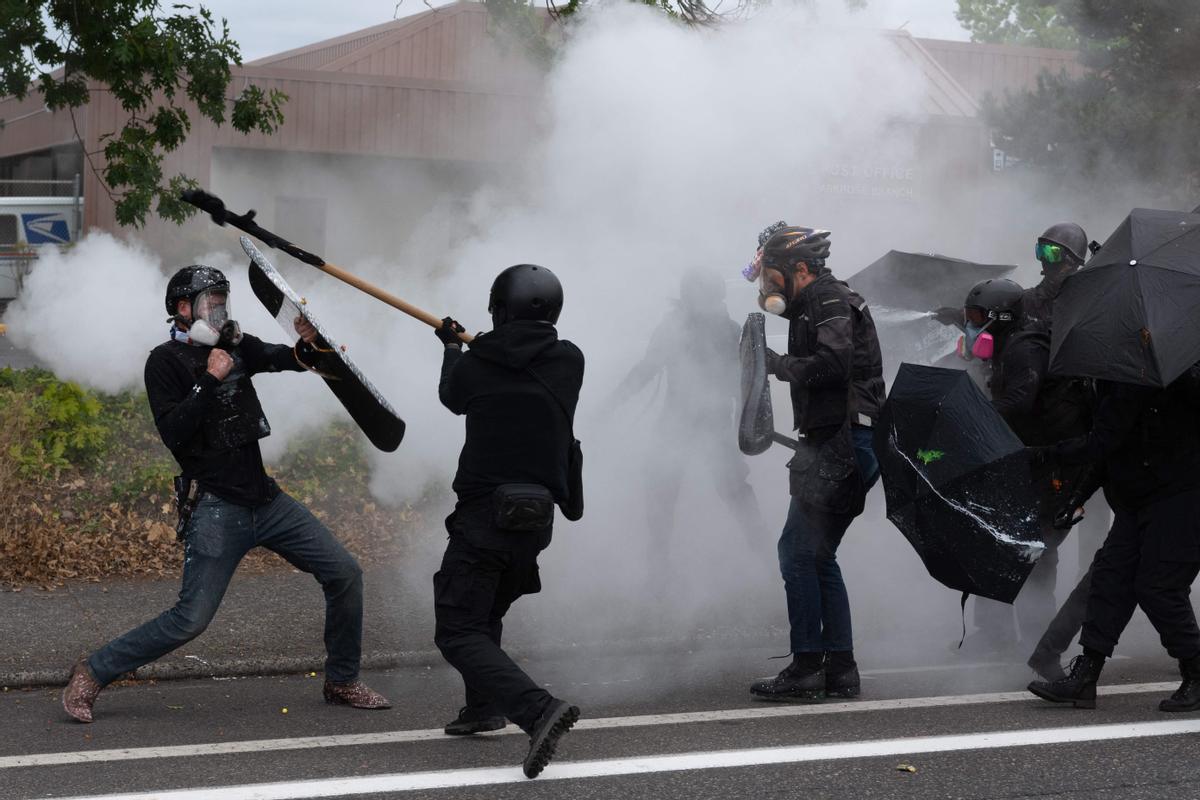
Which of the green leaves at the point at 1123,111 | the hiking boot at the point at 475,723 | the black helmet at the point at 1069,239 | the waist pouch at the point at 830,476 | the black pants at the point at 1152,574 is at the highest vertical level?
the green leaves at the point at 1123,111

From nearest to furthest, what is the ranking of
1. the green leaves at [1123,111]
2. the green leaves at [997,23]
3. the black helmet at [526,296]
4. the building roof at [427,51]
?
the black helmet at [526,296]
the green leaves at [1123,111]
the building roof at [427,51]
the green leaves at [997,23]

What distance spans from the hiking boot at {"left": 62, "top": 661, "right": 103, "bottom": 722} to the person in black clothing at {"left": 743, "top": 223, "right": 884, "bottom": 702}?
2.42 metres

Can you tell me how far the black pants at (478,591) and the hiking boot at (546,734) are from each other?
0.38 feet

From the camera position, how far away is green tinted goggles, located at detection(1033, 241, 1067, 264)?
6.16 meters

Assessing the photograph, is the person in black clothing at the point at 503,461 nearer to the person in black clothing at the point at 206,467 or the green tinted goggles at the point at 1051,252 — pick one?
the person in black clothing at the point at 206,467

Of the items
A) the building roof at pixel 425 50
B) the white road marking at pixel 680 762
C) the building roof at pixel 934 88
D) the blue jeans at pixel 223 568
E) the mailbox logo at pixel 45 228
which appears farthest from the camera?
the building roof at pixel 425 50

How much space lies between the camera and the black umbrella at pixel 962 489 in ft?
16.6

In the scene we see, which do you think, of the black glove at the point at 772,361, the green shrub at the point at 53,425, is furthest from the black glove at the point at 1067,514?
the green shrub at the point at 53,425

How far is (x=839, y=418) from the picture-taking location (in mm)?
5309

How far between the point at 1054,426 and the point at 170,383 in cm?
344

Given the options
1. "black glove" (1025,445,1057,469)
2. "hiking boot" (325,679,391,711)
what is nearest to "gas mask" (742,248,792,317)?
"black glove" (1025,445,1057,469)

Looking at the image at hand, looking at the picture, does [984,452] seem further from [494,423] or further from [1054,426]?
[494,423]

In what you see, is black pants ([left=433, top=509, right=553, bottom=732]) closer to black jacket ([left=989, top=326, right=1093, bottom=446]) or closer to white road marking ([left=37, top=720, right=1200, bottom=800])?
white road marking ([left=37, top=720, right=1200, bottom=800])

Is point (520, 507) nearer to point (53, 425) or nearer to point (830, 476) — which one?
point (830, 476)
